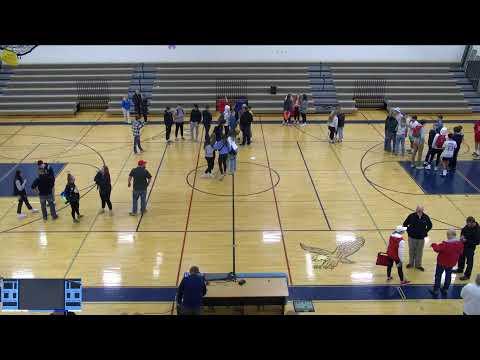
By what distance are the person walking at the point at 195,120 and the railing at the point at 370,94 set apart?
9356 millimetres

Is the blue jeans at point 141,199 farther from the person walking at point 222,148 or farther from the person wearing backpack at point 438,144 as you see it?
the person wearing backpack at point 438,144

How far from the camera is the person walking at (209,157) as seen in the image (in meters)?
15.1

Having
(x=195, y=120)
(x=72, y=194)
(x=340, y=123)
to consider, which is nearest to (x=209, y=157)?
(x=195, y=120)

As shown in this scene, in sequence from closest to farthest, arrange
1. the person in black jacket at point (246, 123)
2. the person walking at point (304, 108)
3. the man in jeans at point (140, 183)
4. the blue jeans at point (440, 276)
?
the blue jeans at point (440, 276), the man in jeans at point (140, 183), the person in black jacket at point (246, 123), the person walking at point (304, 108)

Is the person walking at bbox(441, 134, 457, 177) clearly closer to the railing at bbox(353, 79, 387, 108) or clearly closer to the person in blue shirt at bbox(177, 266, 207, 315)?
the railing at bbox(353, 79, 387, 108)

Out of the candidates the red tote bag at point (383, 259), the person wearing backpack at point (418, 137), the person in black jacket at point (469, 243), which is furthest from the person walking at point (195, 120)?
the person in black jacket at point (469, 243)

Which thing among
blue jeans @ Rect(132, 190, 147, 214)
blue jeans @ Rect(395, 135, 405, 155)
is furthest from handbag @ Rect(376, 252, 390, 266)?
blue jeans @ Rect(395, 135, 405, 155)

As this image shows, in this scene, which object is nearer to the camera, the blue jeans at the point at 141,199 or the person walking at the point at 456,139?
the blue jeans at the point at 141,199

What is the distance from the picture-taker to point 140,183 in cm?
1277

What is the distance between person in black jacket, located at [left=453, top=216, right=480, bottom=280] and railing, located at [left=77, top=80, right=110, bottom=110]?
1888cm

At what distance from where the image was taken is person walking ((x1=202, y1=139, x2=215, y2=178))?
15.1 metres

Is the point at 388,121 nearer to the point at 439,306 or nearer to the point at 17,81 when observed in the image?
the point at 439,306

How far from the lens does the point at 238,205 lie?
1400 cm

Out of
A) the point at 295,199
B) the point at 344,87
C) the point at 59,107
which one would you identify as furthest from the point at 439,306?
the point at 59,107
